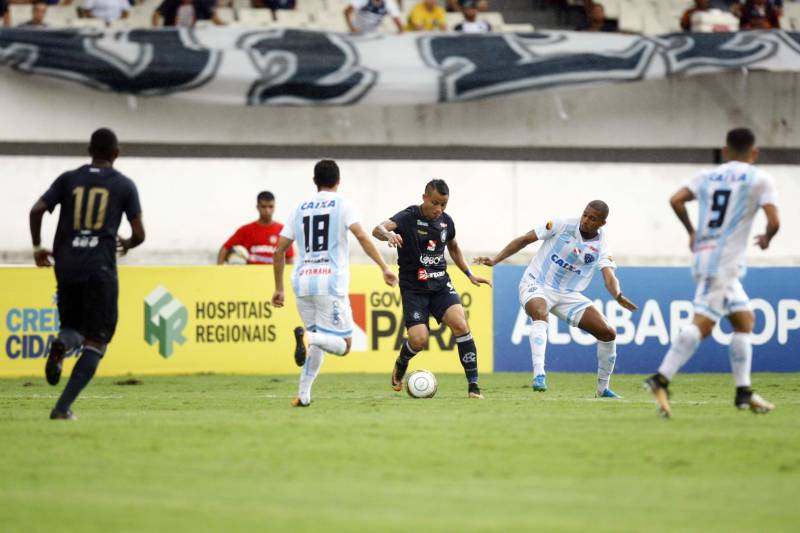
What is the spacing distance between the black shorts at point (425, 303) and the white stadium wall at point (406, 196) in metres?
10.6

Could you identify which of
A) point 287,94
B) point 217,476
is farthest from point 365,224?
point 217,476

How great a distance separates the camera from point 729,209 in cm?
1071

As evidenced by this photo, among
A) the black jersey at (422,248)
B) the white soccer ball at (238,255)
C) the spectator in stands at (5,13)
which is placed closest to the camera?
the black jersey at (422,248)

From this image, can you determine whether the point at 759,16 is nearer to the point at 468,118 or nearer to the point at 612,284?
the point at 468,118

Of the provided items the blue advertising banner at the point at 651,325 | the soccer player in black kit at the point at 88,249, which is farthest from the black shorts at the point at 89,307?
the blue advertising banner at the point at 651,325

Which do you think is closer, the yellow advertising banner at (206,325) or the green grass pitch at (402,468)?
the green grass pitch at (402,468)

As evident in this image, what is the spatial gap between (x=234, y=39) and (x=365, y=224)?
399 cm

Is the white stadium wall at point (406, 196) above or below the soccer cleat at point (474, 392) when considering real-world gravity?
above

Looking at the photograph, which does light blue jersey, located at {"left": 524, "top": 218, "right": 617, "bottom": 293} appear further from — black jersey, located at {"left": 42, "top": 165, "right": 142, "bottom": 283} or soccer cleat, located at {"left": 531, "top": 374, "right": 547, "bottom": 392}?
black jersey, located at {"left": 42, "top": 165, "right": 142, "bottom": 283}

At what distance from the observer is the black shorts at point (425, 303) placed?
47.5 ft

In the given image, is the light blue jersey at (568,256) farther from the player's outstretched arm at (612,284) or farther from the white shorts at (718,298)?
the white shorts at (718,298)

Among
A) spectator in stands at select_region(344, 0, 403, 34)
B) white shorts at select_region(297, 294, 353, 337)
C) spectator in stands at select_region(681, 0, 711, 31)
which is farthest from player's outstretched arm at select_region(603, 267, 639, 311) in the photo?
spectator in stands at select_region(681, 0, 711, 31)

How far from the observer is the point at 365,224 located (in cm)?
2575

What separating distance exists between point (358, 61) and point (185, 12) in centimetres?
320
